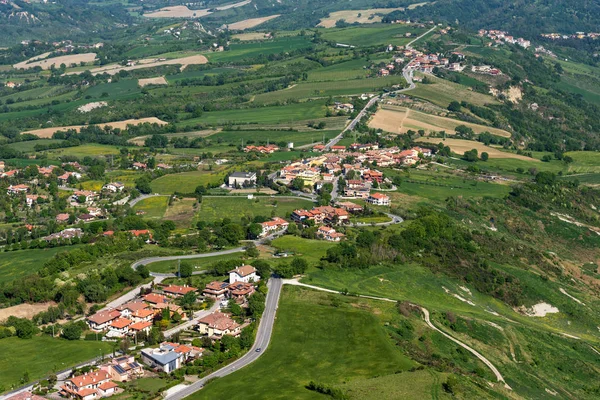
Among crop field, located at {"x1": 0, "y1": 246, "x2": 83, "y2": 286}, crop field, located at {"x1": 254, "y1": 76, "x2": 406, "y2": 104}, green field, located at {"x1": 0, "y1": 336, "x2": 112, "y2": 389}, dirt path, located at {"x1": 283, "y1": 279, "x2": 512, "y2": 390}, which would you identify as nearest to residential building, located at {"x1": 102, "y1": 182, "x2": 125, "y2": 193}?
crop field, located at {"x1": 0, "y1": 246, "x2": 83, "y2": 286}

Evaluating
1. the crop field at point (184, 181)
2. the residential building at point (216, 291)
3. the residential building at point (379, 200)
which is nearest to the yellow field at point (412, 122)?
the crop field at point (184, 181)

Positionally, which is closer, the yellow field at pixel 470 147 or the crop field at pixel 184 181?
the crop field at pixel 184 181

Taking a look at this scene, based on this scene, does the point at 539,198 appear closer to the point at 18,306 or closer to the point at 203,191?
the point at 203,191

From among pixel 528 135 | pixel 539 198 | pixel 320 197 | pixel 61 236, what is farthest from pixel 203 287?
pixel 528 135

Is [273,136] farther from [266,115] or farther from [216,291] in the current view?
[216,291]

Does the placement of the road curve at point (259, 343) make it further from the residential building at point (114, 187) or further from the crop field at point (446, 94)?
the crop field at point (446, 94)

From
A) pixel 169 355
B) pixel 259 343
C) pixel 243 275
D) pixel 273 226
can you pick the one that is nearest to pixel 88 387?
pixel 169 355
